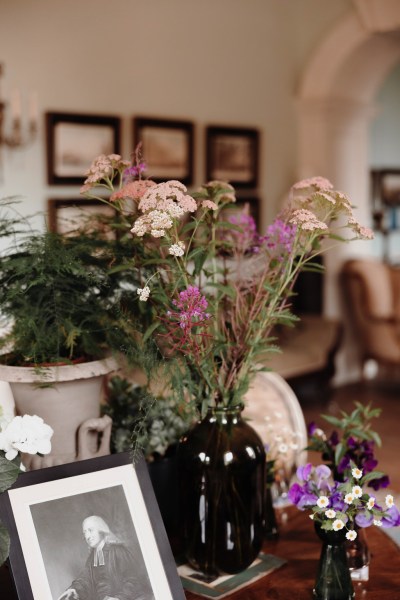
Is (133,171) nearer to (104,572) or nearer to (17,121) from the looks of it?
(104,572)

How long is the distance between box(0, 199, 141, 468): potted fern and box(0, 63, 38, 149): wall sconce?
3486 millimetres

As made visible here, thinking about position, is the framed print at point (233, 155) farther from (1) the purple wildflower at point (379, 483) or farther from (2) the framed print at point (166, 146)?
(1) the purple wildflower at point (379, 483)

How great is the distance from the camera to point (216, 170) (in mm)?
6008

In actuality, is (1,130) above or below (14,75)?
below

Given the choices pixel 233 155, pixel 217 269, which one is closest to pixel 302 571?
pixel 217 269

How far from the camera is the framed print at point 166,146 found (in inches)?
213

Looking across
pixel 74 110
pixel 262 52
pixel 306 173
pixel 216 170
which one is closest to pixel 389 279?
pixel 306 173

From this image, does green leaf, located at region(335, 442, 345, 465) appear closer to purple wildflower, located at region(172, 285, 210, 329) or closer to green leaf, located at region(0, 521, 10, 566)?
purple wildflower, located at region(172, 285, 210, 329)

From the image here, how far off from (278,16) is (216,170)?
148cm

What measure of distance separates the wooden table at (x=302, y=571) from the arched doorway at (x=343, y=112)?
4.83m

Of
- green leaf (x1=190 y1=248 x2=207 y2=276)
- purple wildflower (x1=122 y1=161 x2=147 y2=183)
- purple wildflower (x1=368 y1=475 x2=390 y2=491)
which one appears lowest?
purple wildflower (x1=368 y1=475 x2=390 y2=491)

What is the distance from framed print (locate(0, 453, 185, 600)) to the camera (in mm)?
1024

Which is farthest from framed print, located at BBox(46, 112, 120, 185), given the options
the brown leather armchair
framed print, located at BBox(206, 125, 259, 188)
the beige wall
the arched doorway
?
the brown leather armchair

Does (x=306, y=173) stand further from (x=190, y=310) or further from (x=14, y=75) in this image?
(x=190, y=310)
